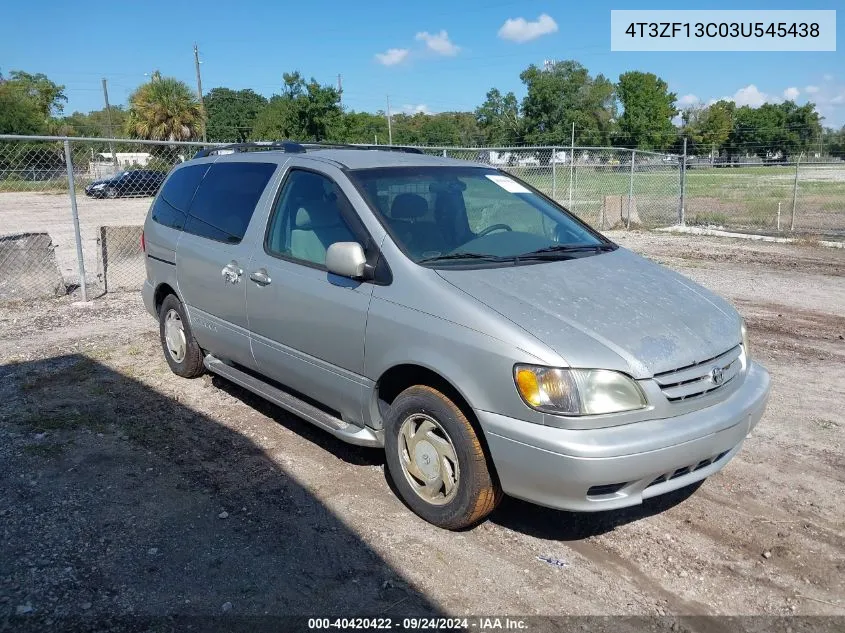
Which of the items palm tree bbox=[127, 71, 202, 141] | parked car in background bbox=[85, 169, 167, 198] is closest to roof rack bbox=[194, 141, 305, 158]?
parked car in background bbox=[85, 169, 167, 198]

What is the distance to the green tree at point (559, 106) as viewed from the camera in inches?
3002

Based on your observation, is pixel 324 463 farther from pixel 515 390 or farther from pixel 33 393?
pixel 33 393

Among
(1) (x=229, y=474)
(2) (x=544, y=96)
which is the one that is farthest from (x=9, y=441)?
(2) (x=544, y=96)

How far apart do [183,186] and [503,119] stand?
7581 centimetres

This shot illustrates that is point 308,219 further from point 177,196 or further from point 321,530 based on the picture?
point 177,196

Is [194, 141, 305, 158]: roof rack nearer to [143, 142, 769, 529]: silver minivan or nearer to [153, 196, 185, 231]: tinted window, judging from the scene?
[143, 142, 769, 529]: silver minivan

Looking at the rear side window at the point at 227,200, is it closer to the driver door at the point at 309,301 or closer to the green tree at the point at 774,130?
the driver door at the point at 309,301

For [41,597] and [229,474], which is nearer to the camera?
[41,597]

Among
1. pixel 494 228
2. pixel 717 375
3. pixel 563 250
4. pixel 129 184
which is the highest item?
pixel 129 184

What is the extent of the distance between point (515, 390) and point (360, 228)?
1.41 m

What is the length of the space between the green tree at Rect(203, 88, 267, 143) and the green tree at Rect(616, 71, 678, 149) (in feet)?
138

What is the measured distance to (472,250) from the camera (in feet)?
12.8

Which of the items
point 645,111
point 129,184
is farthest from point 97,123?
point 129,184

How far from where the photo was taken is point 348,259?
12.1ft
